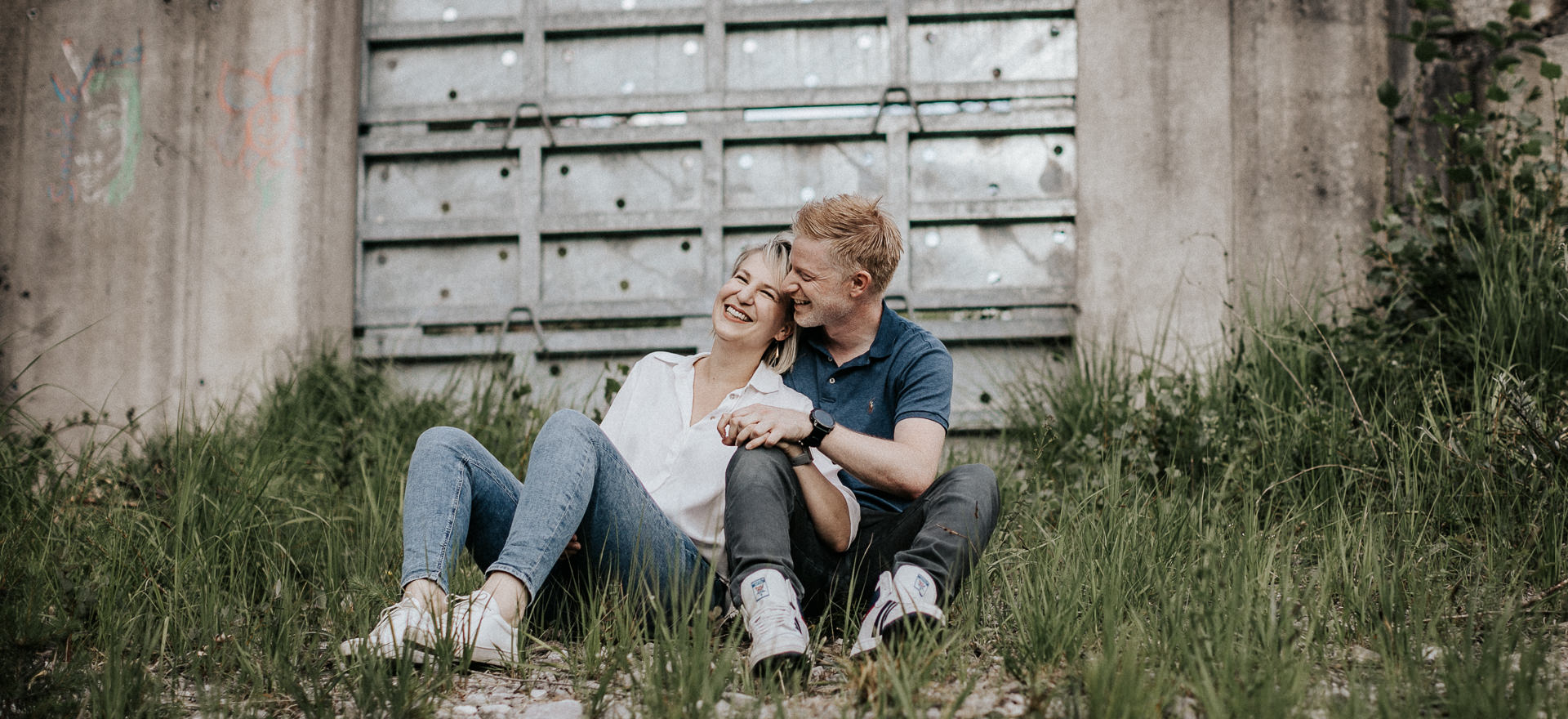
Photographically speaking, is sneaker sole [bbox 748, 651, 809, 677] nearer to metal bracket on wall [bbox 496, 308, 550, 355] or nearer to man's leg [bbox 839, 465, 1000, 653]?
man's leg [bbox 839, 465, 1000, 653]

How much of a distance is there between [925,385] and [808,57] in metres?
2.83

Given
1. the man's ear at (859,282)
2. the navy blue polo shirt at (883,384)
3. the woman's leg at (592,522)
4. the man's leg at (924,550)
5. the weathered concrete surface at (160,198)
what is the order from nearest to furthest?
the man's leg at (924,550)
the woman's leg at (592,522)
the navy blue polo shirt at (883,384)
the man's ear at (859,282)
the weathered concrete surface at (160,198)

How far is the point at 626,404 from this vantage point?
2457mm

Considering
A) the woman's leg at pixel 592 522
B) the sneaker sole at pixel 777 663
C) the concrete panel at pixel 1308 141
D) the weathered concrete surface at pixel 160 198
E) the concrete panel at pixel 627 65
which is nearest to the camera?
the sneaker sole at pixel 777 663

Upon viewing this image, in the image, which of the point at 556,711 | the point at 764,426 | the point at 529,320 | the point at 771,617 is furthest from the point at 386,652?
the point at 529,320

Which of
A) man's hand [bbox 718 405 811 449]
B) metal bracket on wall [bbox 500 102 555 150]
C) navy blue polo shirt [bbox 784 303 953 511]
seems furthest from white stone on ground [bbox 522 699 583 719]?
metal bracket on wall [bbox 500 102 555 150]

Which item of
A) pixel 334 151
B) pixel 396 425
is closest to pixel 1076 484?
pixel 396 425

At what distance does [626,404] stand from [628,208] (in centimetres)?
238

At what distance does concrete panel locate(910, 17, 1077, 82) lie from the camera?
180 inches

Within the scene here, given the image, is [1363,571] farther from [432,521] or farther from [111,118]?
[111,118]

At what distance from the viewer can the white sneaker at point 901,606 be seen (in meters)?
1.84

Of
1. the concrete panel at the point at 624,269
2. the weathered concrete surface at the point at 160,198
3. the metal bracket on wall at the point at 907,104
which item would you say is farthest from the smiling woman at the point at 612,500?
the weathered concrete surface at the point at 160,198

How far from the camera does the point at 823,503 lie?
2.12 metres

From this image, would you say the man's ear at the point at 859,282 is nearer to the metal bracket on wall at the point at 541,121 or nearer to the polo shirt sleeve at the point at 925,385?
the polo shirt sleeve at the point at 925,385
